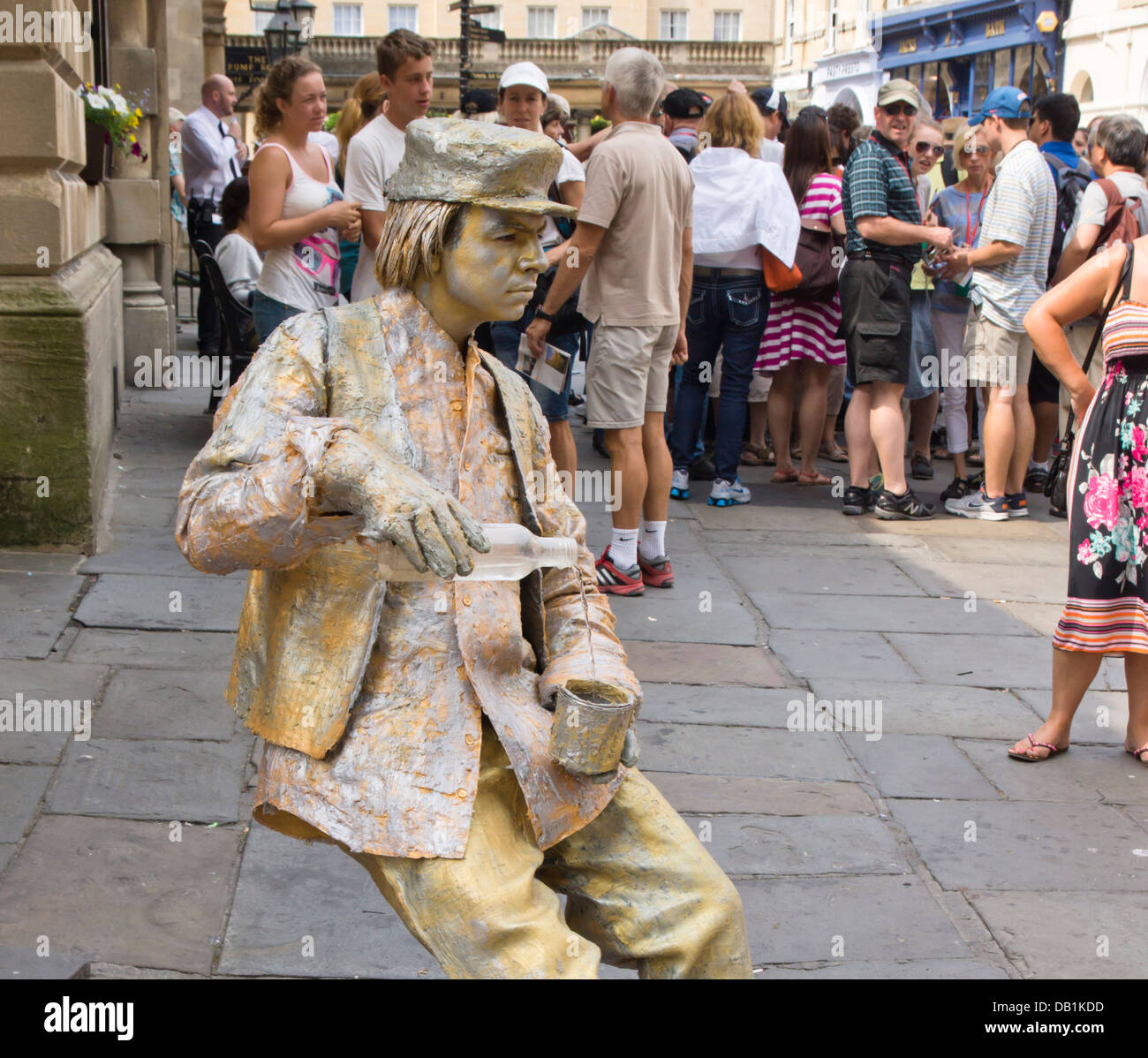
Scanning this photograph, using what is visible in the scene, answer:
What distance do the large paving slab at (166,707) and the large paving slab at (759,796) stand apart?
4.54 ft

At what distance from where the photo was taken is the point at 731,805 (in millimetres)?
4289

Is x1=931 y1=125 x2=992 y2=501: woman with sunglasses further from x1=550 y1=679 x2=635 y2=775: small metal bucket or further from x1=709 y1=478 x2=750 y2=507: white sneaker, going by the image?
x1=550 y1=679 x2=635 y2=775: small metal bucket

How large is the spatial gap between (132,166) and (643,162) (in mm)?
5941

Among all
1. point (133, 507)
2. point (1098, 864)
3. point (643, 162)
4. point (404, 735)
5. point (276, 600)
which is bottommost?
point (1098, 864)

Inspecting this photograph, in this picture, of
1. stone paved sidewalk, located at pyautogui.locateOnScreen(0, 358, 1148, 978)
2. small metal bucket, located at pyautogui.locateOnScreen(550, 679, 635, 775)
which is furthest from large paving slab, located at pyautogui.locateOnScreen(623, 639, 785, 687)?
small metal bucket, located at pyautogui.locateOnScreen(550, 679, 635, 775)

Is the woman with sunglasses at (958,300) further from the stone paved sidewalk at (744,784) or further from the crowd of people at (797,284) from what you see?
the stone paved sidewalk at (744,784)

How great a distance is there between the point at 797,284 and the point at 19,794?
16.9ft

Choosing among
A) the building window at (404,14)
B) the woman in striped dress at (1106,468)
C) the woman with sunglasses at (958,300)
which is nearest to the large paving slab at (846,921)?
the woman in striped dress at (1106,468)

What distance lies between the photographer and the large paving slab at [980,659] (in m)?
5.63

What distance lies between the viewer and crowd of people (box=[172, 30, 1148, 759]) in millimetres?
4773

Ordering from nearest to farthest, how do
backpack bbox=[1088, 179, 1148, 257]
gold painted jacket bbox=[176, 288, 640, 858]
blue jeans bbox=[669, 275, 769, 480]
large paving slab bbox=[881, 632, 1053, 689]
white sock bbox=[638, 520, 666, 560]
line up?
gold painted jacket bbox=[176, 288, 640, 858]
large paving slab bbox=[881, 632, 1053, 689]
white sock bbox=[638, 520, 666, 560]
backpack bbox=[1088, 179, 1148, 257]
blue jeans bbox=[669, 275, 769, 480]

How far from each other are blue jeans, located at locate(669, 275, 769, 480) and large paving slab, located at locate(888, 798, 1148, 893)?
3.78 meters
